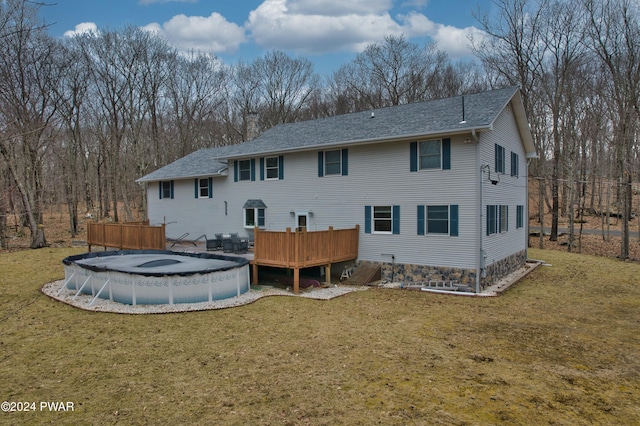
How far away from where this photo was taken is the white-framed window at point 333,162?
14.2m

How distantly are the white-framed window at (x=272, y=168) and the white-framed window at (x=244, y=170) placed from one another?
1.01 metres

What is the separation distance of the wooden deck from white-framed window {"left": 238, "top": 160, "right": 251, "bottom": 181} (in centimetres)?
553

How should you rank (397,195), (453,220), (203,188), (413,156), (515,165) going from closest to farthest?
(453,220), (413,156), (397,195), (515,165), (203,188)

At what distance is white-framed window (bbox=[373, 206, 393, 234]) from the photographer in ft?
43.3

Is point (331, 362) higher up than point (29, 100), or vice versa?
point (29, 100)

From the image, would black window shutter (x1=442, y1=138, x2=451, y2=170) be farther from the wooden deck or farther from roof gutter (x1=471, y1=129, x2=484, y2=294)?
the wooden deck

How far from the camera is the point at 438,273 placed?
12.2 meters

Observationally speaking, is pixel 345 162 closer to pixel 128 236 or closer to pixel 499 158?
pixel 499 158

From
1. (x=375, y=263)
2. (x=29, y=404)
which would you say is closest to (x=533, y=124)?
(x=375, y=263)

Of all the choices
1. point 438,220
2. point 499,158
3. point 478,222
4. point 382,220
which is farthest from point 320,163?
point 499,158

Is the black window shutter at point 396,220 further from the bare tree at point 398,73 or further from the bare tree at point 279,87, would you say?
the bare tree at point 279,87

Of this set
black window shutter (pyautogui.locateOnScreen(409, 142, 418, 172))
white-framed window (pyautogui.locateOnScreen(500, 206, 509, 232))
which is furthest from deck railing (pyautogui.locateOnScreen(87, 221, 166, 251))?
white-framed window (pyautogui.locateOnScreen(500, 206, 509, 232))

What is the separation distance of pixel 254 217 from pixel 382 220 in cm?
585

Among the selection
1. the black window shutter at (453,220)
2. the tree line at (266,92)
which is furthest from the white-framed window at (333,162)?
the tree line at (266,92)
